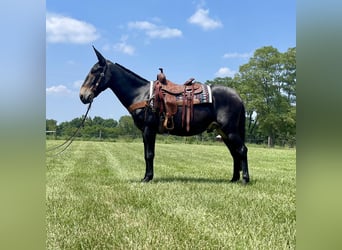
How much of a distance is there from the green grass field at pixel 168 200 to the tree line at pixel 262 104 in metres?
0.12

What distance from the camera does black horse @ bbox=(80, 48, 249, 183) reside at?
2594 millimetres

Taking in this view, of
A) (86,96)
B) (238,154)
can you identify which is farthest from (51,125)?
(238,154)

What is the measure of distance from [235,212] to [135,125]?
123 centimetres

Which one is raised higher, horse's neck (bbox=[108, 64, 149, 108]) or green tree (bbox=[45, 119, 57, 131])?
horse's neck (bbox=[108, 64, 149, 108])

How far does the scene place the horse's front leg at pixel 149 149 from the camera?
2.85 meters

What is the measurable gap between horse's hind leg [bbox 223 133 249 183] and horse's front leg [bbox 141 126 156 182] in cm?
69

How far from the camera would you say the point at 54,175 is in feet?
8.11

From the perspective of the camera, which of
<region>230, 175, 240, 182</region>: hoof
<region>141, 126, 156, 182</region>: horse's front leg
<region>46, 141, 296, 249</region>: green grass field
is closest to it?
<region>46, 141, 296, 249</region>: green grass field

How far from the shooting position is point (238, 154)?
2664 millimetres

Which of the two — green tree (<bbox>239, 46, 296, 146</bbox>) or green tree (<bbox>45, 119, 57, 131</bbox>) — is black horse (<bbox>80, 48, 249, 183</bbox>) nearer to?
green tree (<bbox>239, 46, 296, 146</bbox>)

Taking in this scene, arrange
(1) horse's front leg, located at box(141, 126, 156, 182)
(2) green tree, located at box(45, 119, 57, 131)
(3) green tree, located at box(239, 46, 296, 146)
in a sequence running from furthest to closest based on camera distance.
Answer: (1) horse's front leg, located at box(141, 126, 156, 182), (2) green tree, located at box(45, 119, 57, 131), (3) green tree, located at box(239, 46, 296, 146)

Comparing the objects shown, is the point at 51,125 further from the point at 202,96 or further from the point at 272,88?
the point at 272,88

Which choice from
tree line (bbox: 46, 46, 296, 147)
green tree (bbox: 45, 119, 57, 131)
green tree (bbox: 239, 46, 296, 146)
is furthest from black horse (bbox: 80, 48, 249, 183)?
green tree (bbox: 45, 119, 57, 131)
